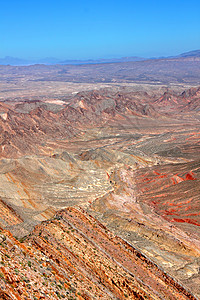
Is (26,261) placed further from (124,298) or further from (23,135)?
(23,135)

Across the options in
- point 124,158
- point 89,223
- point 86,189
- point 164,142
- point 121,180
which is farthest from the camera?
point 164,142

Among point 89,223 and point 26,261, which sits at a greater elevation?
point 26,261

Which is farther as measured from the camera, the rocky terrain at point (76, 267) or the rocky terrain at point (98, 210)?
the rocky terrain at point (98, 210)

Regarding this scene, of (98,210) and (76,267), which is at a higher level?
(76,267)

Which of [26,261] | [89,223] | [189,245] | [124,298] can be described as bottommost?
[189,245]

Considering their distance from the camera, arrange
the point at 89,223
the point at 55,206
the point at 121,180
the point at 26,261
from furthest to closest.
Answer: the point at 121,180 < the point at 55,206 < the point at 89,223 < the point at 26,261

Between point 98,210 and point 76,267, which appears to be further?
point 98,210

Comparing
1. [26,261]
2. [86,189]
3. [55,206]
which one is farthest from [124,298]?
[86,189]

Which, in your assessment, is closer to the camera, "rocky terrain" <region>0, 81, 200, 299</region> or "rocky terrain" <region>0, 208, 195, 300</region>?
"rocky terrain" <region>0, 208, 195, 300</region>
